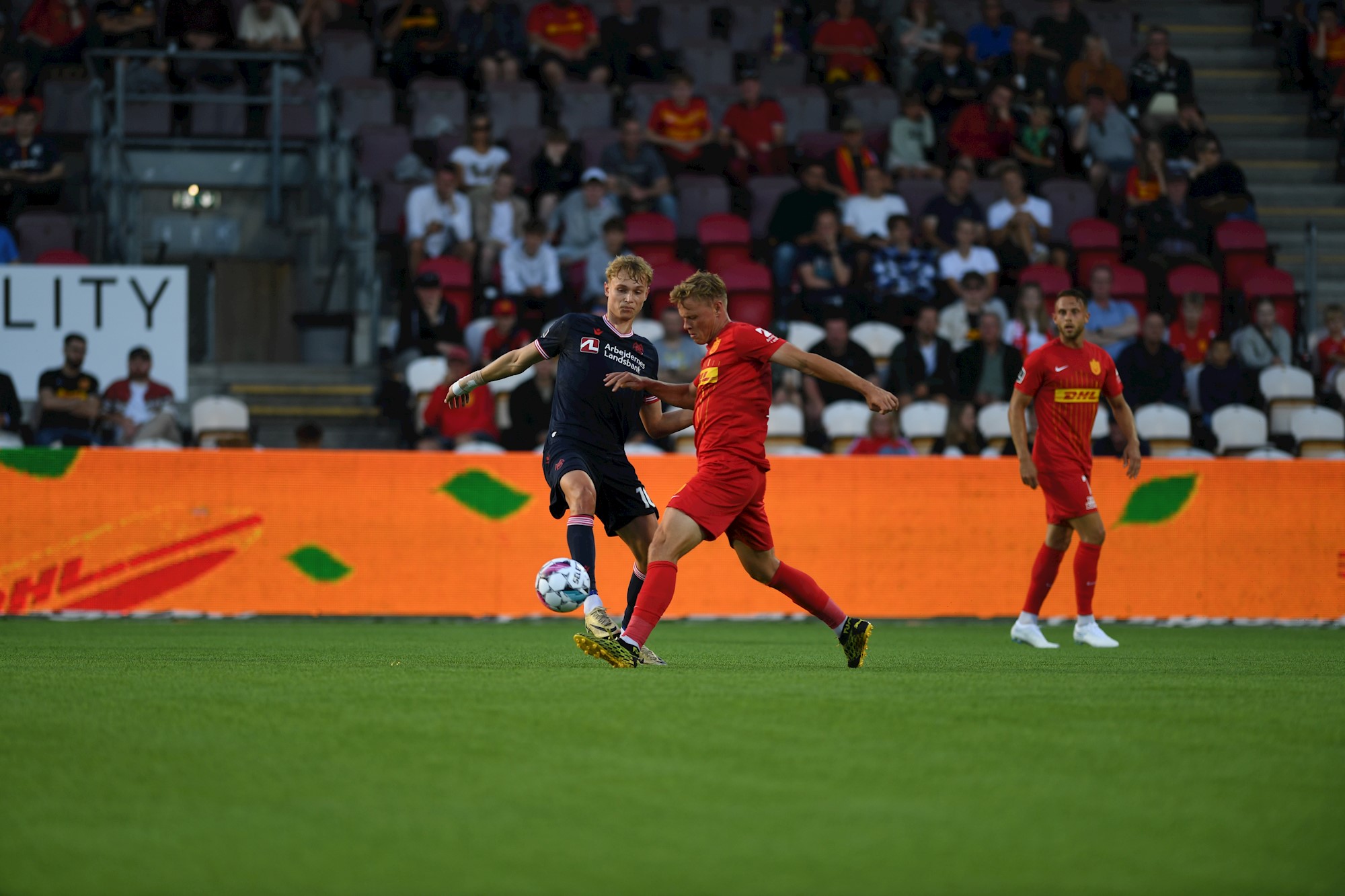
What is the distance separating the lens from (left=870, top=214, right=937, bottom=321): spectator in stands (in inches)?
709

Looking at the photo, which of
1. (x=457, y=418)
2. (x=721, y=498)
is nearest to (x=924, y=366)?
(x=457, y=418)

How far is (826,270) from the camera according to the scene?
18.1m

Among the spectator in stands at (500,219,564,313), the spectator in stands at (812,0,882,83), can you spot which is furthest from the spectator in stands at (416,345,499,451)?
the spectator in stands at (812,0,882,83)

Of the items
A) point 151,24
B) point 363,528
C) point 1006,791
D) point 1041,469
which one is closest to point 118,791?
point 1006,791

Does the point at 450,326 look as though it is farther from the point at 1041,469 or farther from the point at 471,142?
the point at 1041,469

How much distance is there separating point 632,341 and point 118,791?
190 inches

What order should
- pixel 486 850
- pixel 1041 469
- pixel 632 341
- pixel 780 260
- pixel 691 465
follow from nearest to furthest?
pixel 486 850, pixel 632 341, pixel 1041 469, pixel 691 465, pixel 780 260

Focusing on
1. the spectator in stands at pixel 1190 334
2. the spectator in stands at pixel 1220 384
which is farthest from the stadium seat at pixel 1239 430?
the spectator in stands at pixel 1190 334

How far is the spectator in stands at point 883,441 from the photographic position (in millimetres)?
15375

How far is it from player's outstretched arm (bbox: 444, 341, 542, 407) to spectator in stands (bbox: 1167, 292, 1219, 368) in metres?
10.9

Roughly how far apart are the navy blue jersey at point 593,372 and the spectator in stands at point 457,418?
6.42 m

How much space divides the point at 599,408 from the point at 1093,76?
14.8 meters

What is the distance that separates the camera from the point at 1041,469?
10789 mm

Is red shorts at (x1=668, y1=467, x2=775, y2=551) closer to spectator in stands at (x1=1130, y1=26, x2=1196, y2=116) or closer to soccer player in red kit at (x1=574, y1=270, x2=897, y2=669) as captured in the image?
soccer player in red kit at (x1=574, y1=270, x2=897, y2=669)
